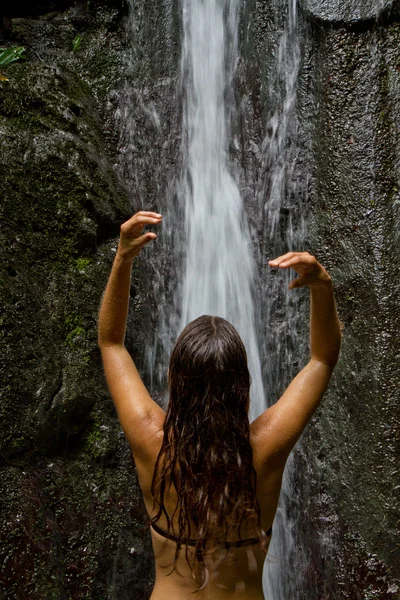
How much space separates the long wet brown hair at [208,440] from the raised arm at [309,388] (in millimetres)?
87

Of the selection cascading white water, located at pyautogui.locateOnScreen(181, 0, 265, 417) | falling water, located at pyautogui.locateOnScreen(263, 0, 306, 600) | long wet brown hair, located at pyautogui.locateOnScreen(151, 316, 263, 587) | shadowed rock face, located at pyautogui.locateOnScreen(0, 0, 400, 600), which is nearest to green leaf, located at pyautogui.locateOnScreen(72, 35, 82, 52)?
shadowed rock face, located at pyautogui.locateOnScreen(0, 0, 400, 600)

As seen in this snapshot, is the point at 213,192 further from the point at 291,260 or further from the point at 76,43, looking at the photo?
the point at 291,260

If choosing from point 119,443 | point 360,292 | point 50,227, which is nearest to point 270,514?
point 119,443

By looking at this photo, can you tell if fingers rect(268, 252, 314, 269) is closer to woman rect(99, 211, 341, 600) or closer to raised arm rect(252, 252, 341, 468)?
woman rect(99, 211, 341, 600)

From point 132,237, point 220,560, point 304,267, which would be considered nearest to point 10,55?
point 132,237

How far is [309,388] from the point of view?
218cm

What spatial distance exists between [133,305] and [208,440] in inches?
118

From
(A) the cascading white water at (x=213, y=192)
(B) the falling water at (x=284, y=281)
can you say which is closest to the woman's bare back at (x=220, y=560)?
(B) the falling water at (x=284, y=281)

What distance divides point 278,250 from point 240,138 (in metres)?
1.21

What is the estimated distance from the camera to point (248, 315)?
209 inches

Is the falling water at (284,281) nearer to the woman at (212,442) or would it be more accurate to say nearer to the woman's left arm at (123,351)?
the woman at (212,442)

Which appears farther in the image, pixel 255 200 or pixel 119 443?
pixel 255 200

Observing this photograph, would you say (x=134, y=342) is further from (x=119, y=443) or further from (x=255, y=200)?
(x=255, y=200)

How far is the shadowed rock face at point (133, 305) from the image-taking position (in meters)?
4.22
